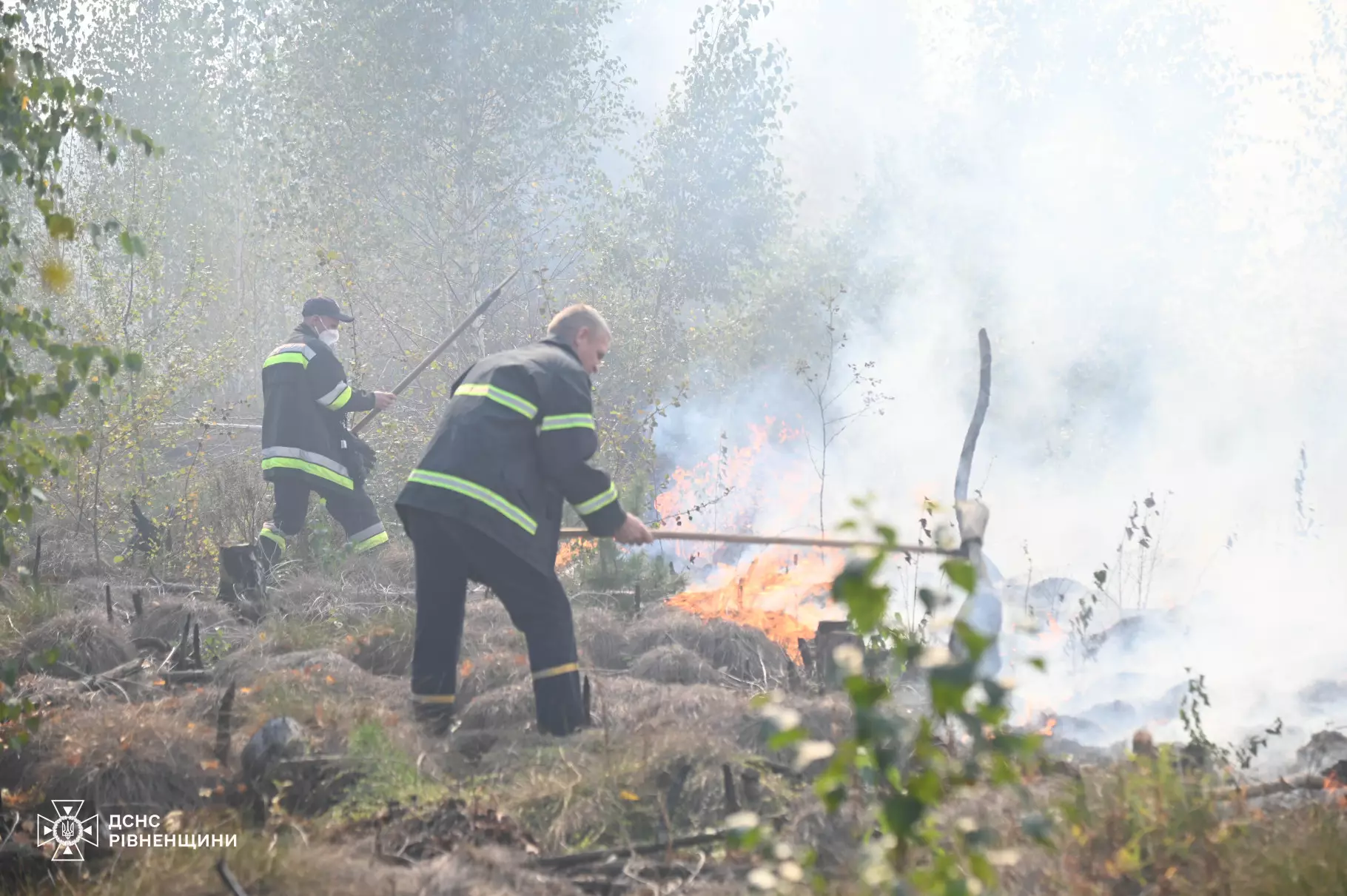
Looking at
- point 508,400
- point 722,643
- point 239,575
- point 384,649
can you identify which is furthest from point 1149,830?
point 239,575

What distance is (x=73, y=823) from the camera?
412 cm

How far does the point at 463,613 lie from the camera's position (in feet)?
17.2

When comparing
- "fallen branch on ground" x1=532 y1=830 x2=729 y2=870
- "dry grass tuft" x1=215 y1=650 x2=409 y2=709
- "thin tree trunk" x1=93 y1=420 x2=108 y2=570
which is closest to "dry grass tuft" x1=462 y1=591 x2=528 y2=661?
"dry grass tuft" x1=215 y1=650 x2=409 y2=709

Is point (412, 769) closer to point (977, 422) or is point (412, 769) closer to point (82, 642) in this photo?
point (82, 642)

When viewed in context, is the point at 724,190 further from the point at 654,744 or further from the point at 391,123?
the point at 654,744

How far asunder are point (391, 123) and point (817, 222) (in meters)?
12.5

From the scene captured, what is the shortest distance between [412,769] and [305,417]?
4471 mm

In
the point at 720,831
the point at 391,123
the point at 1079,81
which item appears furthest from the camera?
the point at 1079,81

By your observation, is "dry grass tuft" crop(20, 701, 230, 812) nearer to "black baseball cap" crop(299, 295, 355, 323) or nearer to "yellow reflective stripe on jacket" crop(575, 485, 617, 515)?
"yellow reflective stripe on jacket" crop(575, 485, 617, 515)

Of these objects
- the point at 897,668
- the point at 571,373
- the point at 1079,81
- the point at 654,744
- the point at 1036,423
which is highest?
the point at 1079,81

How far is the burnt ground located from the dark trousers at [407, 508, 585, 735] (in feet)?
0.52

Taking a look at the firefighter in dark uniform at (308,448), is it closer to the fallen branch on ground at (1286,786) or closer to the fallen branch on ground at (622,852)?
the fallen branch on ground at (622,852)

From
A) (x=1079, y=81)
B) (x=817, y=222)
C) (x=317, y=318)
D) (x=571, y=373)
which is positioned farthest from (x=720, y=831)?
(x=817, y=222)

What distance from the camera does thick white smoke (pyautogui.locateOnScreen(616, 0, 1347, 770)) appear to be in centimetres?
1469
